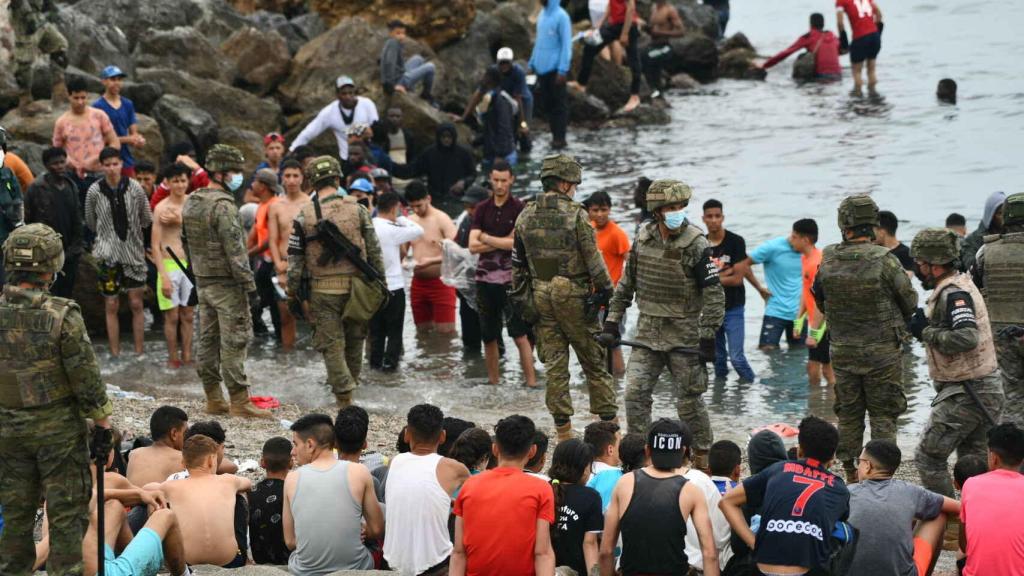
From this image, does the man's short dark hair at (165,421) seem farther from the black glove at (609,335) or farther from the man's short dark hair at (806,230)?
the man's short dark hair at (806,230)

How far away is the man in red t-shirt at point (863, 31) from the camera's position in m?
25.6

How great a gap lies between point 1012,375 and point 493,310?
4742 millimetres

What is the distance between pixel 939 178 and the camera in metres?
21.5

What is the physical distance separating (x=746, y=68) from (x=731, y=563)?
23996 millimetres

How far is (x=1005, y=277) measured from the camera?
9062 millimetres

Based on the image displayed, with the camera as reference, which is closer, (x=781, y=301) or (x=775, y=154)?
(x=781, y=301)

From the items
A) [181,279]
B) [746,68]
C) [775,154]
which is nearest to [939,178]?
[775,154]

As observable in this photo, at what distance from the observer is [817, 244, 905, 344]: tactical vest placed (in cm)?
912

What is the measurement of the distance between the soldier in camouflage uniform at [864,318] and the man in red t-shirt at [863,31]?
17.4m

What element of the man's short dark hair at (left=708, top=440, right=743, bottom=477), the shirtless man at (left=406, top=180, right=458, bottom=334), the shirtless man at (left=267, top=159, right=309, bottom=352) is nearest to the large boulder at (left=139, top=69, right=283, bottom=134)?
the shirtless man at (left=406, top=180, right=458, bottom=334)

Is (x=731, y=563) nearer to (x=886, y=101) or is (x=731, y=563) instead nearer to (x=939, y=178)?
(x=939, y=178)

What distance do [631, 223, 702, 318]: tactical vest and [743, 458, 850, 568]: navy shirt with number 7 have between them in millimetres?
3085

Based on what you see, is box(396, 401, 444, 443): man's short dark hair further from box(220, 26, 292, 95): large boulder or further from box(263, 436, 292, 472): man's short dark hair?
box(220, 26, 292, 95): large boulder

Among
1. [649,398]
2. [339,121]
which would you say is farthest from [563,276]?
[339,121]
